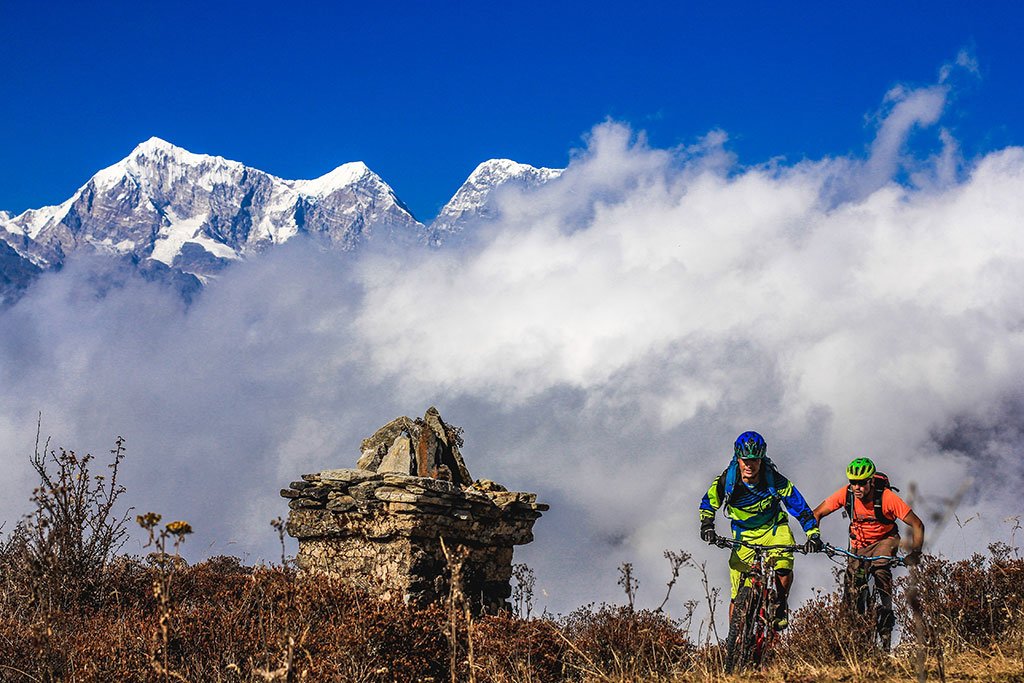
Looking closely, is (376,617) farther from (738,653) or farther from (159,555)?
(159,555)

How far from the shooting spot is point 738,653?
7340mm

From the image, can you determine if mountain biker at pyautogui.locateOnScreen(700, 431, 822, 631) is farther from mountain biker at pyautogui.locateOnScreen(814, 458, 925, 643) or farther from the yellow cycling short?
mountain biker at pyautogui.locateOnScreen(814, 458, 925, 643)

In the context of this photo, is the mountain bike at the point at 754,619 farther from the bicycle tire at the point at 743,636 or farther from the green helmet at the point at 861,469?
the green helmet at the point at 861,469

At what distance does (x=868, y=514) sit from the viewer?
824 centimetres

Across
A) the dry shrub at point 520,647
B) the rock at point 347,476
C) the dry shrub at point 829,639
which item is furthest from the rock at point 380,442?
the dry shrub at point 829,639

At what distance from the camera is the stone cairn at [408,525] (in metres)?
11.4

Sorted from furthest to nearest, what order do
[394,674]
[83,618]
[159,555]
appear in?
[83,618] → [394,674] → [159,555]

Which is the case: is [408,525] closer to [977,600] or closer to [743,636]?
[743,636]

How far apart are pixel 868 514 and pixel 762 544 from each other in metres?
1.31

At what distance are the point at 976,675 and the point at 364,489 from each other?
744 cm

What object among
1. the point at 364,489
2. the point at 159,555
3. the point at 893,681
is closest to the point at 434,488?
the point at 364,489

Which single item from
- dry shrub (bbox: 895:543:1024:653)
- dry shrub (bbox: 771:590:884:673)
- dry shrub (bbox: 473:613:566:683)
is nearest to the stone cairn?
dry shrub (bbox: 473:613:566:683)

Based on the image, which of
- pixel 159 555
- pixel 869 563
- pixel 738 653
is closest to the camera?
pixel 159 555

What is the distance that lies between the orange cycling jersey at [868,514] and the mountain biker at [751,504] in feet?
2.12
